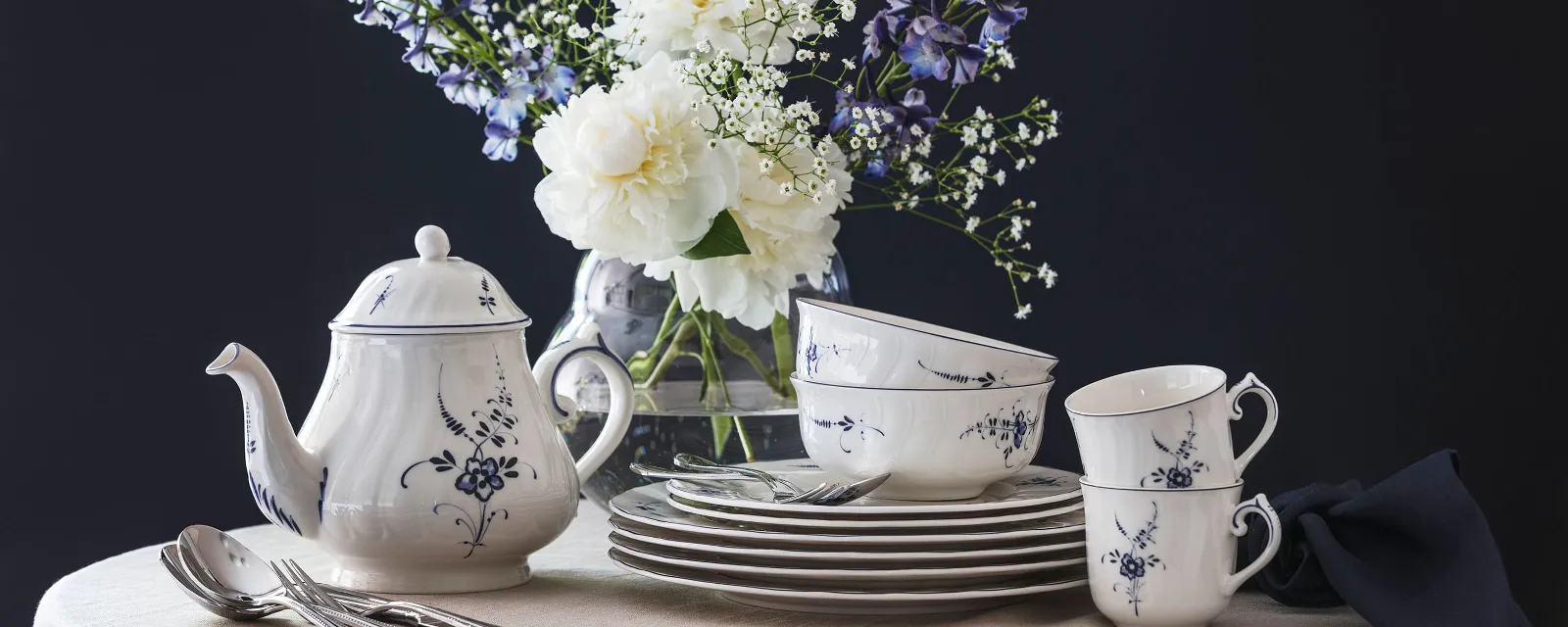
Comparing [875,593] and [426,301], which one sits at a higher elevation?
[426,301]

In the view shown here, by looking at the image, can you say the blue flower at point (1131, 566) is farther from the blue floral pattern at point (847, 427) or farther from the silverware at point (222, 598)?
the silverware at point (222, 598)

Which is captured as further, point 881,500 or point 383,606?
point 881,500

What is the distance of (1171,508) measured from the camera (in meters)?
0.77

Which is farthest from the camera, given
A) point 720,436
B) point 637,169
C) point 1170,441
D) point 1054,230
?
point 1054,230

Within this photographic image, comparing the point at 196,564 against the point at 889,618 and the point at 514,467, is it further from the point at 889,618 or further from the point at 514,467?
the point at 889,618

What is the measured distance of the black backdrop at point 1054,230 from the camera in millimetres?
1913

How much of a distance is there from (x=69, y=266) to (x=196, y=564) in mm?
1258

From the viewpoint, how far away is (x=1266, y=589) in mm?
875

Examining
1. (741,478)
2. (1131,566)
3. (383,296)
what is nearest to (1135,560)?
(1131,566)

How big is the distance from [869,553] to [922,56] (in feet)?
1.33

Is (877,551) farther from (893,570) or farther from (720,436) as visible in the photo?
(720,436)

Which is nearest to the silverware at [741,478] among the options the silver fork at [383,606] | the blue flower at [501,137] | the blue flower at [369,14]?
the silver fork at [383,606]

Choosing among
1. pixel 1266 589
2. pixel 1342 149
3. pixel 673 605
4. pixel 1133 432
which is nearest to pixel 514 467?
pixel 673 605

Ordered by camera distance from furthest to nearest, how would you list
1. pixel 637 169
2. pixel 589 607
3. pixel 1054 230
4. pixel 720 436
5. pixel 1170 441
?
pixel 1054 230 < pixel 720 436 < pixel 637 169 < pixel 589 607 < pixel 1170 441
